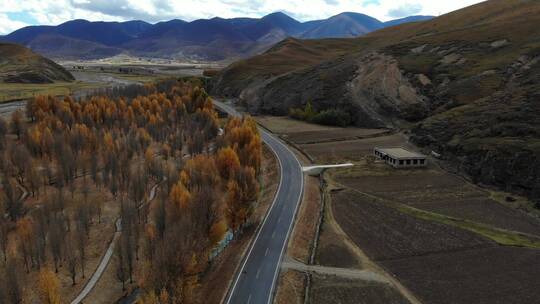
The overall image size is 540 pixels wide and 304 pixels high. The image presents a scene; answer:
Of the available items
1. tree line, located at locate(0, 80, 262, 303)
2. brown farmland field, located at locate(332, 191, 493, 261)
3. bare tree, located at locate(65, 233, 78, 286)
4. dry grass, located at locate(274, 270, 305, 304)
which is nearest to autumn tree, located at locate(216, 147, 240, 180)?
tree line, located at locate(0, 80, 262, 303)

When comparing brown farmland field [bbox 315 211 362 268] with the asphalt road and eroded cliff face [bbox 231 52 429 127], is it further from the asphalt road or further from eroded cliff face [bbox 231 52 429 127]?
eroded cliff face [bbox 231 52 429 127]

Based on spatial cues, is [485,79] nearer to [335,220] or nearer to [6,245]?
[335,220]

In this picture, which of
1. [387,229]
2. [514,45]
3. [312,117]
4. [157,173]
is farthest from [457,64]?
[157,173]

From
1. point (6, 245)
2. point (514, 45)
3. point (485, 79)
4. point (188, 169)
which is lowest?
point (6, 245)

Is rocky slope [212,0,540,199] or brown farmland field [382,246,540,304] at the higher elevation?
rocky slope [212,0,540,199]

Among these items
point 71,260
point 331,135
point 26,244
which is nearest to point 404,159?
point 331,135

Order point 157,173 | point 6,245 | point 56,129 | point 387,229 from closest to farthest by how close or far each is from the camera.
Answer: point 6,245, point 387,229, point 157,173, point 56,129
